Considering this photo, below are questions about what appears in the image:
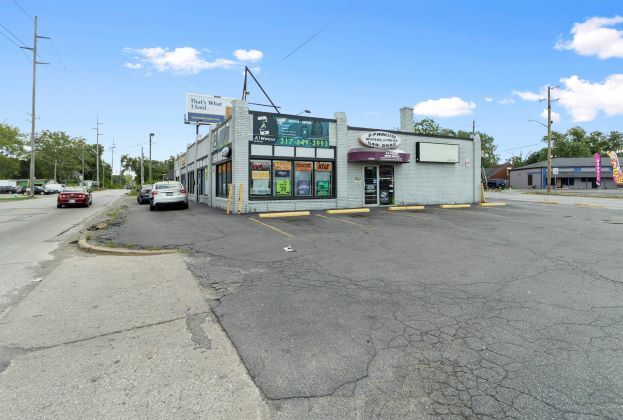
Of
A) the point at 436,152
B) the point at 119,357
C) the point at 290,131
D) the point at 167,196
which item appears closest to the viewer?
the point at 119,357

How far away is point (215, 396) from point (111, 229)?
37.4 ft

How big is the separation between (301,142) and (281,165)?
160 centimetres

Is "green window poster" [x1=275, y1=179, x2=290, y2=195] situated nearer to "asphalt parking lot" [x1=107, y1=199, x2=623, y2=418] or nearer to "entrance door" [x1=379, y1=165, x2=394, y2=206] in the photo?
"entrance door" [x1=379, y1=165, x2=394, y2=206]

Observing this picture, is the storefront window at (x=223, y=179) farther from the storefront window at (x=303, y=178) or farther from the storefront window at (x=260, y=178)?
the storefront window at (x=303, y=178)

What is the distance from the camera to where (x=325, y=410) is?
2727mm

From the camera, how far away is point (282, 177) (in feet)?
60.9

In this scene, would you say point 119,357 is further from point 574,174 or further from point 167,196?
point 574,174

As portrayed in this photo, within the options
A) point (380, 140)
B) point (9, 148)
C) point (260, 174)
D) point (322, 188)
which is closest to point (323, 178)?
point (322, 188)

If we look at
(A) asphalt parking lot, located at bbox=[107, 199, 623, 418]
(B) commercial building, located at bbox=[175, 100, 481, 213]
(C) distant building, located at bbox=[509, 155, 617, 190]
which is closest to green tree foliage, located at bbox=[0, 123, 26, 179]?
(B) commercial building, located at bbox=[175, 100, 481, 213]

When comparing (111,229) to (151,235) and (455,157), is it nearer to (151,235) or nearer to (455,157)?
(151,235)

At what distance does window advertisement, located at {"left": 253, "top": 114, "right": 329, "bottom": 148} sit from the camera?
17.8m

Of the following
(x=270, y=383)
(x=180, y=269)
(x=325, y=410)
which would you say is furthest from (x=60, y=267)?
(x=325, y=410)

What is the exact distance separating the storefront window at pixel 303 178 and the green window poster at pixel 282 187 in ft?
1.46

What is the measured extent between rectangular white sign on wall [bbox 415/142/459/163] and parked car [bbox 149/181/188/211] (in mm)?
14028
